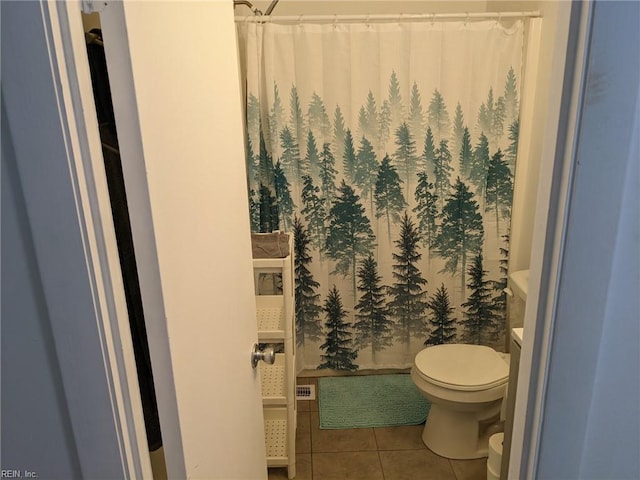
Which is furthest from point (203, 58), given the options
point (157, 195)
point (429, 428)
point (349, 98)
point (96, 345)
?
point (429, 428)

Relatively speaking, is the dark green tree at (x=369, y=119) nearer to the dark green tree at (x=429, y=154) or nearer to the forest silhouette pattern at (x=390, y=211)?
the forest silhouette pattern at (x=390, y=211)

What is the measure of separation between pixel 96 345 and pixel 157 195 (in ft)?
Result: 0.73

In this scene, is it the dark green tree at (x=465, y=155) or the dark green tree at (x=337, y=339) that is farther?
the dark green tree at (x=337, y=339)

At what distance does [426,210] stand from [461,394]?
931 mm

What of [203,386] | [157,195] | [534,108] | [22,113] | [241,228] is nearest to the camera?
[22,113]

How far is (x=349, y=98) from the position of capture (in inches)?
93.5

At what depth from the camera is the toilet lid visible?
2049 mm

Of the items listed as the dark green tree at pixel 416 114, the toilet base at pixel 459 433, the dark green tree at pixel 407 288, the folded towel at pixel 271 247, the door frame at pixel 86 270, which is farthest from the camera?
the dark green tree at pixel 407 288

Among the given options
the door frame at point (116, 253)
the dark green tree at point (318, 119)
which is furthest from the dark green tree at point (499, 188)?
the door frame at point (116, 253)

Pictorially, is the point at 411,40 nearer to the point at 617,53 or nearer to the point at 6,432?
the point at 617,53

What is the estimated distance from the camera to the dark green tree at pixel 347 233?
2516 mm

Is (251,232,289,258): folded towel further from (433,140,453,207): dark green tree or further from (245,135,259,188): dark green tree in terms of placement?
(433,140,453,207): dark green tree

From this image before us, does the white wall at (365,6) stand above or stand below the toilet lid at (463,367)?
above

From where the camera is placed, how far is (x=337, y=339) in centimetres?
275
